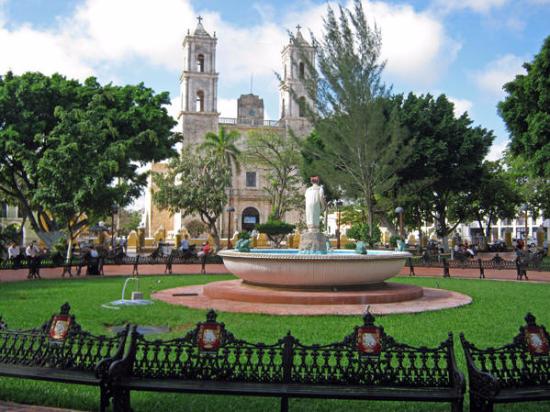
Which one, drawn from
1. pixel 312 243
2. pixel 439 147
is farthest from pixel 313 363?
pixel 439 147

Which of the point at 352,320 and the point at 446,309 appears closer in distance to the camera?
the point at 352,320

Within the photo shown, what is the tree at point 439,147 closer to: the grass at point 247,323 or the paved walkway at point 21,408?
the grass at point 247,323

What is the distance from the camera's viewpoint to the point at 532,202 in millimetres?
36969

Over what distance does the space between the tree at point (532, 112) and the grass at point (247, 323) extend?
8.59m

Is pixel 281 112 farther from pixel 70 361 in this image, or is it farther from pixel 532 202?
pixel 70 361

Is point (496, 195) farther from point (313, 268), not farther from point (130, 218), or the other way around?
point (130, 218)

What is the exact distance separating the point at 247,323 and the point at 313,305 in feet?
6.27

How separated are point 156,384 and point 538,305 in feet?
29.4

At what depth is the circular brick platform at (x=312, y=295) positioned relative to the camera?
9859 millimetres

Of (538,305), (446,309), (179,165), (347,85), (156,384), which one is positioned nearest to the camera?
(156,384)

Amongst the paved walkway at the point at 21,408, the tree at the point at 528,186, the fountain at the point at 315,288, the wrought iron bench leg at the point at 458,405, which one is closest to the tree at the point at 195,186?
the tree at the point at 528,186

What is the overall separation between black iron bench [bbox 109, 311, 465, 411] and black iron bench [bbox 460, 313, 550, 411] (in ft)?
0.43

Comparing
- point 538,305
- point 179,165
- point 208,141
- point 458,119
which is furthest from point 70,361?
point 208,141

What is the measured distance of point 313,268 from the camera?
395 inches
